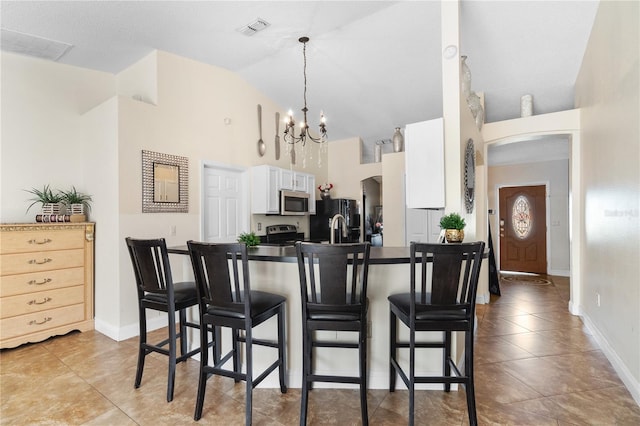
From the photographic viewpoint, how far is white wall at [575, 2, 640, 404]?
6.66 ft

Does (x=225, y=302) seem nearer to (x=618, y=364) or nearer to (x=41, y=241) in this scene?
(x=41, y=241)

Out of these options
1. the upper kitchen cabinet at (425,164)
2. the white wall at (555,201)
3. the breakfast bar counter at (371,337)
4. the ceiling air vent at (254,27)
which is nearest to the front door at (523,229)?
the white wall at (555,201)

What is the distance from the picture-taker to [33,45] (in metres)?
Answer: 2.95

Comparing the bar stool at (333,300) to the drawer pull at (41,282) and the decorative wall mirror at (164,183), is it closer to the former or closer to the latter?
the decorative wall mirror at (164,183)

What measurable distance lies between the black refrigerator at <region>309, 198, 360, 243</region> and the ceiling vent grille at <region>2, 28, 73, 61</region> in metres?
4.18

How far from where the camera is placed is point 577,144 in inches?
146

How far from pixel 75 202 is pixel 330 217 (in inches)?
152

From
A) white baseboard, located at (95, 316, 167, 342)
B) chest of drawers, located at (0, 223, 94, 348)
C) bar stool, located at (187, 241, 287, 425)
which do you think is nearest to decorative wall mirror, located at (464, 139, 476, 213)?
bar stool, located at (187, 241, 287, 425)

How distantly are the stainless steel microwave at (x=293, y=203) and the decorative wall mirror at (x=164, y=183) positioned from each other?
1532 millimetres

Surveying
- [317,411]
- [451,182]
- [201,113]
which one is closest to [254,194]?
[201,113]

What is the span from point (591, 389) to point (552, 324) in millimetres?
1481

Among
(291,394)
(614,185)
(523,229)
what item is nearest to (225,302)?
(291,394)

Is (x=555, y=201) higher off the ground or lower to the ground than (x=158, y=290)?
higher

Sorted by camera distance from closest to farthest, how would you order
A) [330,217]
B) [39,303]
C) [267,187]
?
[39,303] → [267,187] → [330,217]
